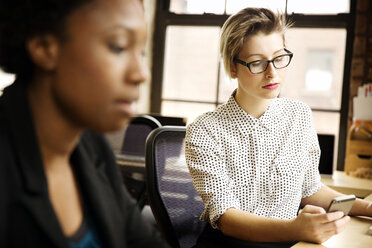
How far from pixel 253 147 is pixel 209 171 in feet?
0.65

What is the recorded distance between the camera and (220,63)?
399 centimetres

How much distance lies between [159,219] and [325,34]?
108 inches

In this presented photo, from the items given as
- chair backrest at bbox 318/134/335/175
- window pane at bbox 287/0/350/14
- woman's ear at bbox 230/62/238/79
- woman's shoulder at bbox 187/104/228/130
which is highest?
window pane at bbox 287/0/350/14

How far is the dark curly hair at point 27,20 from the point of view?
577mm

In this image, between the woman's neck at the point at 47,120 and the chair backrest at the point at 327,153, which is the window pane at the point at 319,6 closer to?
the chair backrest at the point at 327,153

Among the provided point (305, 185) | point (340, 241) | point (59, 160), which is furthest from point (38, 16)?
point (305, 185)

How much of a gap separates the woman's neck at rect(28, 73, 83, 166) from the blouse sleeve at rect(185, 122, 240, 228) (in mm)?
811

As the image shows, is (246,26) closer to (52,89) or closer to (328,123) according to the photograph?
(52,89)

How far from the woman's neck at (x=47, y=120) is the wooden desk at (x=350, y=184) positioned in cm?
218

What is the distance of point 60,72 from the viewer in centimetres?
59

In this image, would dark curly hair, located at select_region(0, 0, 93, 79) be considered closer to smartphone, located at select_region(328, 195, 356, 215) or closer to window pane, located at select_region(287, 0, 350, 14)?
smartphone, located at select_region(328, 195, 356, 215)

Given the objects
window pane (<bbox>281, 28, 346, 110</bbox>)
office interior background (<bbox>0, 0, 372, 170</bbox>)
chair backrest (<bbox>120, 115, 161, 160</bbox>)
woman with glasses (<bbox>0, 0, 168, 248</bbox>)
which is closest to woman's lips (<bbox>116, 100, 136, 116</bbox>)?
woman with glasses (<bbox>0, 0, 168, 248</bbox>)

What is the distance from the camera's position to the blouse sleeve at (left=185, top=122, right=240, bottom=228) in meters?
1.37

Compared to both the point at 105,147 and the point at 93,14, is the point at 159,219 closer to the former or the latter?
the point at 105,147
